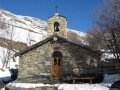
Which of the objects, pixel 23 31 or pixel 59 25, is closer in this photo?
pixel 59 25

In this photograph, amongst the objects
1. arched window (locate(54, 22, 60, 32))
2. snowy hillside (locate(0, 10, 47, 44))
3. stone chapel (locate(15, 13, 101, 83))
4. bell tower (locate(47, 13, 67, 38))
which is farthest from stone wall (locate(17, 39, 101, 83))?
snowy hillside (locate(0, 10, 47, 44))

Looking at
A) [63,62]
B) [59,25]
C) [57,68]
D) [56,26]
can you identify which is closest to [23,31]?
[56,26]

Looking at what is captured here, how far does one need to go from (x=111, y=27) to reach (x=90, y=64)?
12.9 feet

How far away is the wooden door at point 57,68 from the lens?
16.5 metres

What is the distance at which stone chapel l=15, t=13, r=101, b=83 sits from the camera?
1605cm

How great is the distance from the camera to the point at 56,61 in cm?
1670

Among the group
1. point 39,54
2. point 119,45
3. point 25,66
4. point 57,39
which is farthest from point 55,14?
point 119,45

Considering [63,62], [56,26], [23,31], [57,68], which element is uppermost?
[23,31]

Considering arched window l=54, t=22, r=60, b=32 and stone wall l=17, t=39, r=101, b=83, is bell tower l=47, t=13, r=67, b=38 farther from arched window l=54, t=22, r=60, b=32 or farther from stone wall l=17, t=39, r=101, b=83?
stone wall l=17, t=39, r=101, b=83

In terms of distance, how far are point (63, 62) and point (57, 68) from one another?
2.66 feet

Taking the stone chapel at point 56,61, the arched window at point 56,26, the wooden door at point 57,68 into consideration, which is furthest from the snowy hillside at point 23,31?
the wooden door at point 57,68

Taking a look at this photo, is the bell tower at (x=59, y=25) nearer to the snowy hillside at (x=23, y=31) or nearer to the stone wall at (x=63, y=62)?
the stone wall at (x=63, y=62)

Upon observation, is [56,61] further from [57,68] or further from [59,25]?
[59,25]

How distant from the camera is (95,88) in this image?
41.8ft
